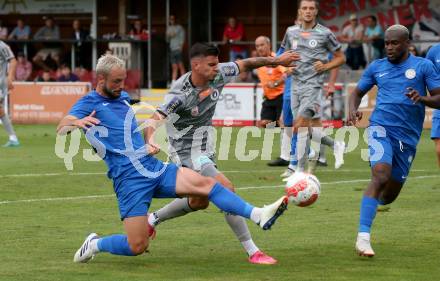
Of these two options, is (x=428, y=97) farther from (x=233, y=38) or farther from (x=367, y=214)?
(x=233, y=38)

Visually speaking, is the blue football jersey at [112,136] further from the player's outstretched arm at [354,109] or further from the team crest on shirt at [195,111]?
the player's outstretched arm at [354,109]

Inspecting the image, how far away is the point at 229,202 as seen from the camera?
915cm

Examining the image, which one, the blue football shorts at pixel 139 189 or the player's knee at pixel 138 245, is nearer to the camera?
the player's knee at pixel 138 245

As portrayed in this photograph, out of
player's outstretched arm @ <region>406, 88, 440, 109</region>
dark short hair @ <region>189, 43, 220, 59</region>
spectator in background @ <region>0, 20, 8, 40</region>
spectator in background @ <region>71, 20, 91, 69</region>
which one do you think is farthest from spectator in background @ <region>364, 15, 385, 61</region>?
dark short hair @ <region>189, 43, 220, 59</region>

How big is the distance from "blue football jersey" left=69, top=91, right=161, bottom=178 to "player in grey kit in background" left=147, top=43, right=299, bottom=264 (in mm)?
197

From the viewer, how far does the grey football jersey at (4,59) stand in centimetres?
2308

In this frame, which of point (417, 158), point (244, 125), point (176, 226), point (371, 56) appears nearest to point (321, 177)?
point (417, 158)

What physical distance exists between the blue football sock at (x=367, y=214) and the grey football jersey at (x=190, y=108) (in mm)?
1584

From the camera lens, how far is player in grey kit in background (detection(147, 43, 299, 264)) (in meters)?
9.83

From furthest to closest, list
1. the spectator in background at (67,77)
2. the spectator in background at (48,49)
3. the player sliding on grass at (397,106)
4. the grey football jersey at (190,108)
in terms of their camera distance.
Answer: the spectator in background at (48,49) < the spectator in background at (67,77) < the player sliding on grass at (397,106) < the grey football jersey at (190,108)

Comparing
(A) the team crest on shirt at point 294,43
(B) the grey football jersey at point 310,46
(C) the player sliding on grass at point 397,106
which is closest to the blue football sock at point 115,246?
(C) the player sliding on grass at point 397,106

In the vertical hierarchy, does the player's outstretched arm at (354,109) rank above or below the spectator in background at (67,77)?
above

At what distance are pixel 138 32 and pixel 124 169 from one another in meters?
27.6

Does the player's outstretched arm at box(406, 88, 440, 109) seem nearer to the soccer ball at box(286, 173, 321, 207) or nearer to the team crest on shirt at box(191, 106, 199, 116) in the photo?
the soccer ball at box(286, 173, 321, 207)
